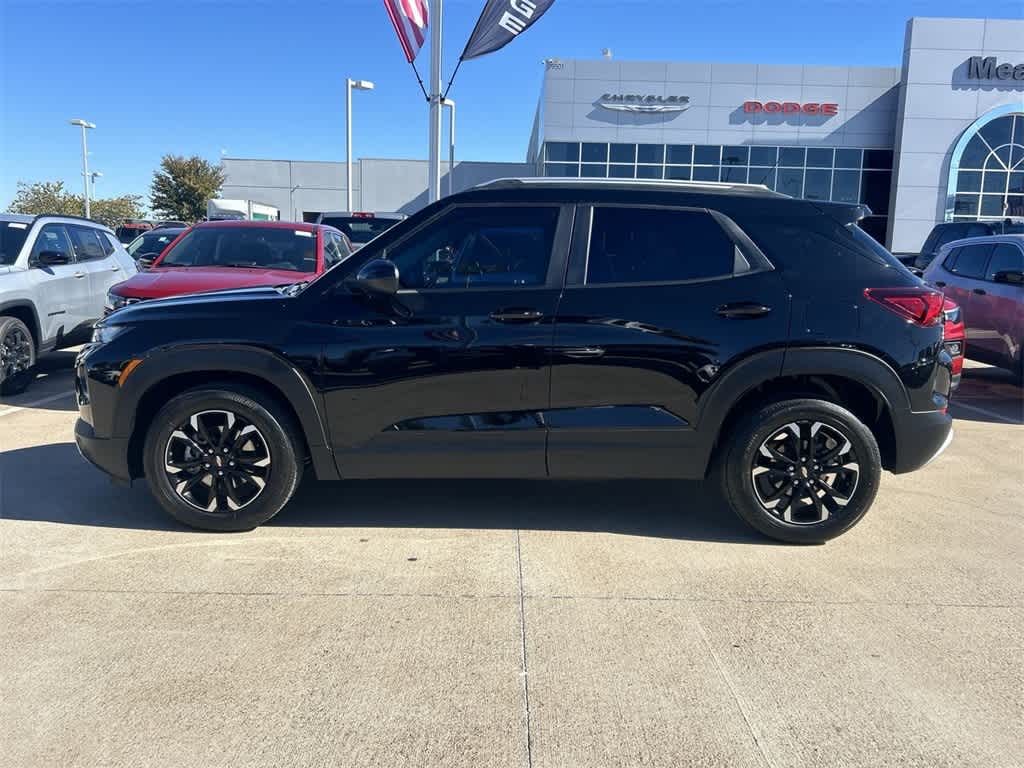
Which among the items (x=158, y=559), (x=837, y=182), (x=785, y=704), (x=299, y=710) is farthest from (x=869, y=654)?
(x=837, y=182)

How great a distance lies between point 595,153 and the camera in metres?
33.7

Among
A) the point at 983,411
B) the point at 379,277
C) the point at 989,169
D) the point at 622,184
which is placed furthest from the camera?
the point at 989,169

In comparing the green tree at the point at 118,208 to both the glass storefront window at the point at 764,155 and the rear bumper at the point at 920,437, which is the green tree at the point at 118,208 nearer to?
the glass storefront window at the point at 764,155

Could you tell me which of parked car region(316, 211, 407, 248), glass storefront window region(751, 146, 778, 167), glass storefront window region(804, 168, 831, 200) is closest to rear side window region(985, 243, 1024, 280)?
parked car region(316, 211, 407, 248)

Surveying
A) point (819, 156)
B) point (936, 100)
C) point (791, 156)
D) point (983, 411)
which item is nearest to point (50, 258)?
point (983, 411)

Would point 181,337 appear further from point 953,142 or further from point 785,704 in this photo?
point 953,142

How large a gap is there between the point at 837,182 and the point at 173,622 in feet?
118

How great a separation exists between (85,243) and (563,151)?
2731cm

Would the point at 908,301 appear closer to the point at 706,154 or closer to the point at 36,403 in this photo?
the point at 36,403

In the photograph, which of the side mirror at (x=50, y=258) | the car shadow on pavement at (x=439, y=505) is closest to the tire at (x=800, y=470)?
the car shadow on pavement at (x=439, y=505)

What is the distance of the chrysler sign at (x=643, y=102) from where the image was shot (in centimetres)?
3316

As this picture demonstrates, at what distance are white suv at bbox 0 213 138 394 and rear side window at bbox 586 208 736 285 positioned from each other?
20.3 ft

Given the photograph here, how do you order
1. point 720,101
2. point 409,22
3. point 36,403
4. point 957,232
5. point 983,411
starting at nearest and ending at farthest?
1. point 36,403
2. point 983,411
3. point 409,22
4. point 957,232
5. point 720,101

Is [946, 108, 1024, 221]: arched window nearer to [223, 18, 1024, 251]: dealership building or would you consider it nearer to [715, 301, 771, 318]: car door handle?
[223, 18, 1024, 251]: dealership building
